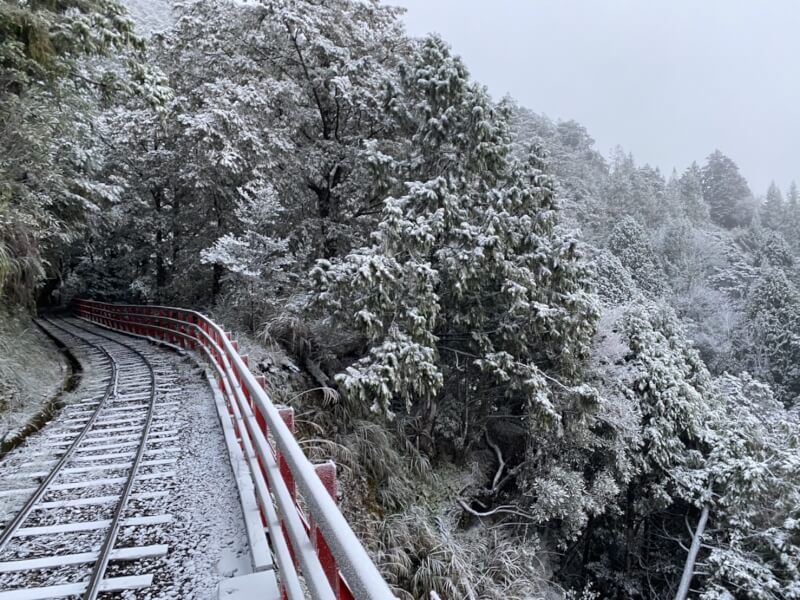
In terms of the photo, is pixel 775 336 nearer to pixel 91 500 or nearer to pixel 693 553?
pixel 693 553

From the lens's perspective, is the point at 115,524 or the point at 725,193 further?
the point at 725,193

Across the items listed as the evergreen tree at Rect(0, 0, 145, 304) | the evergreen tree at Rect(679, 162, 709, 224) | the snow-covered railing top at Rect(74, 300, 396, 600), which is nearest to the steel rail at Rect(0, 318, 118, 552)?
the snow-covered railing top at Rect(74, 300, 396, 600)

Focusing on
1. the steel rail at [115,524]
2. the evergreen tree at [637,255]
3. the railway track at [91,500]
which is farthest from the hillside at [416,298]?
the evergreen tree at [637,255]

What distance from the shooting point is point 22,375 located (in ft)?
29.2

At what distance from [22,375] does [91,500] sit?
19.8 feet

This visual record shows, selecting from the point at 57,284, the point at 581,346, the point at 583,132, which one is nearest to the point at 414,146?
the point at 581,346

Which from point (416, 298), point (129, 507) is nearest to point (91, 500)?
point (129, 507)

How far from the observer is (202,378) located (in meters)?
9.35

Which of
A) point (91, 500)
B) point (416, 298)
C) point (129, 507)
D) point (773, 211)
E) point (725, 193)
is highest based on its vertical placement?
point (725, 193)

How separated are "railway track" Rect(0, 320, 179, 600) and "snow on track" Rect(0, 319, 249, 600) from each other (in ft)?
0.03

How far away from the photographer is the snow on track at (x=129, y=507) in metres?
3.23

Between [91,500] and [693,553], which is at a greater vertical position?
[91,500]

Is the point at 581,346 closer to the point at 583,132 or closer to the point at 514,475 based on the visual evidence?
the point at 514,475

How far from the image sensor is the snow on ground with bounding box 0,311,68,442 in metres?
7.17
